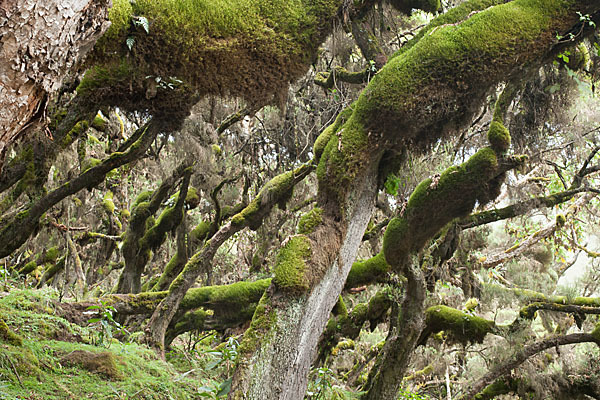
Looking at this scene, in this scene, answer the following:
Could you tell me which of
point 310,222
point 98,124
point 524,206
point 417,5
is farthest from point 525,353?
point 98,124

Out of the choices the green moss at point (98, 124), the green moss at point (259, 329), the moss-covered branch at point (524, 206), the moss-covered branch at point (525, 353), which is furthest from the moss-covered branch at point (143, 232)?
the moss-covered branch at point (525, 353)

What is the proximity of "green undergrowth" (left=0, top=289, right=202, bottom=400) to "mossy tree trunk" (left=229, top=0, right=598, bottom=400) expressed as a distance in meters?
1.24

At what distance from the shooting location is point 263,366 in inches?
134

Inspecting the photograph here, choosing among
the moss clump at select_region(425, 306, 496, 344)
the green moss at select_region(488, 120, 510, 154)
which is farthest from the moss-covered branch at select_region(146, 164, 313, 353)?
the moss clump at select_region(425, 306, 496, 344)

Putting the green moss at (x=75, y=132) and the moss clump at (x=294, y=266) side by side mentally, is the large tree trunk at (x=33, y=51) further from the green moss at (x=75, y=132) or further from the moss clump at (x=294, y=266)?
the green moss at (x=75, y=132)

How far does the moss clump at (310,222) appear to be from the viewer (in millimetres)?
3964

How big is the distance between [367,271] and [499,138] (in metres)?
2.40

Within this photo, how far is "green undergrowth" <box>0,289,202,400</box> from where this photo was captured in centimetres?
344

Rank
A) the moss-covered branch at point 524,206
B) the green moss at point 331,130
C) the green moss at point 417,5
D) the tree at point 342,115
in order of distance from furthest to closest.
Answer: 1. the moss-covered branch at point 524,206
2. the green moss at point 417,5
3. the green moss at point 331,130
4. the tree at point 342,115

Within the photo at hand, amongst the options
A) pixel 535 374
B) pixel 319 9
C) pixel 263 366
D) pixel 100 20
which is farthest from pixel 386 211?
pixel 100 20

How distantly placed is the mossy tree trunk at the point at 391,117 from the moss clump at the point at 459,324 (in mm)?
2904

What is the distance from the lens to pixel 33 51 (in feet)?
4.89

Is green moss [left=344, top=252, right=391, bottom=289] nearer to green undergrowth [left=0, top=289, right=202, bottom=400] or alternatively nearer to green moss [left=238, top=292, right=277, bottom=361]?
green undergrowth [left=0, top=289, right=202, bottom=400]

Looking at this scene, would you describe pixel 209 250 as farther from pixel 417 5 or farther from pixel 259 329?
pixel 417 5
